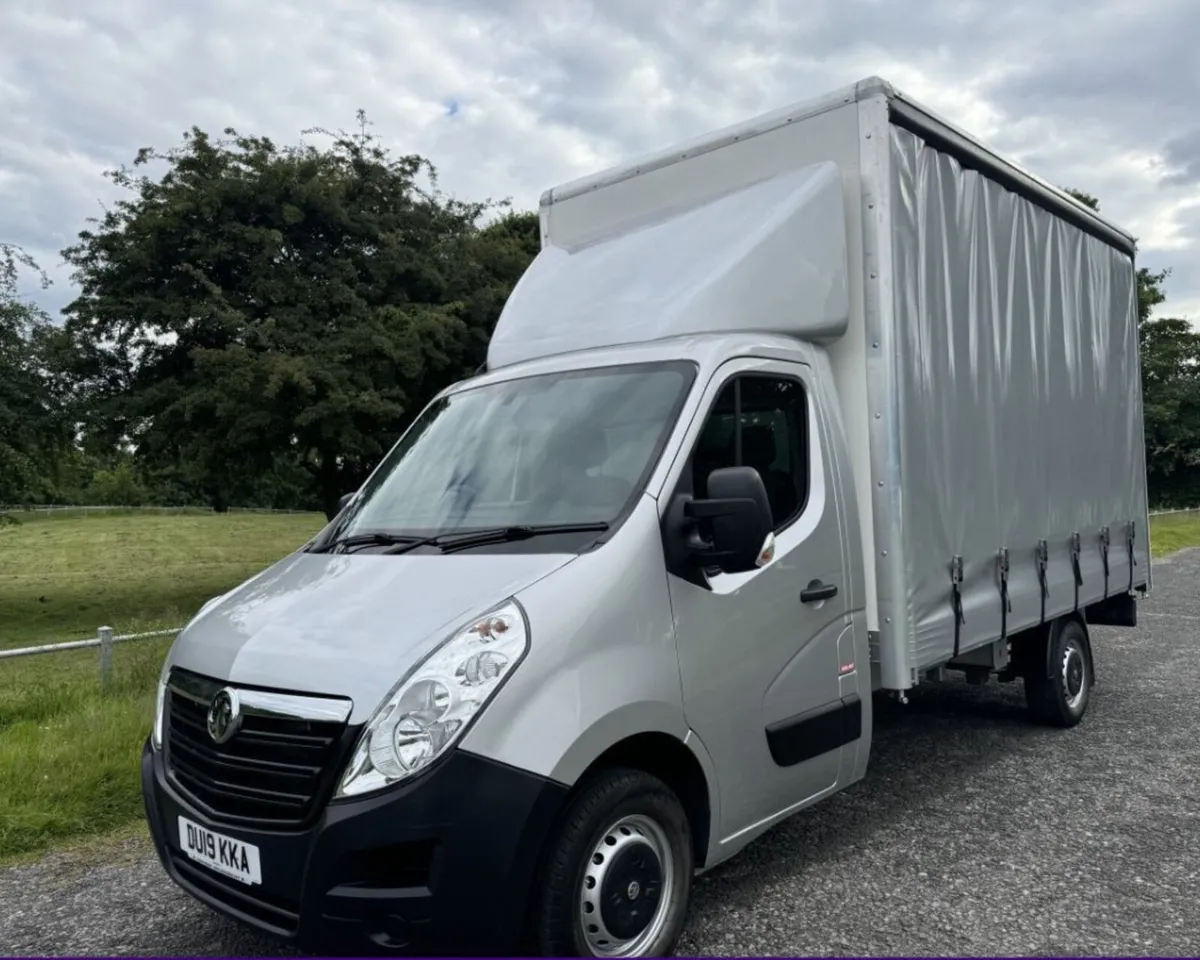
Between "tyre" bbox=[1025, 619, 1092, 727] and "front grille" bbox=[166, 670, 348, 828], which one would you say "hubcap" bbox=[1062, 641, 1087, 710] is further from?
"front grille" bbox=[166, 670, 348, 828]

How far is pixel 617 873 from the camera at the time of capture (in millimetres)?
3139

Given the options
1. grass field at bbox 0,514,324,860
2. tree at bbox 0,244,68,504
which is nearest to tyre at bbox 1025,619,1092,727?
grass field at bbox 0,514,324,860

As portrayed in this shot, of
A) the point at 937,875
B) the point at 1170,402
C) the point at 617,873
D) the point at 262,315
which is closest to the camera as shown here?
the point at 617,873

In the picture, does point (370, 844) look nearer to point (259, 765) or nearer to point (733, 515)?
point (259, 765)

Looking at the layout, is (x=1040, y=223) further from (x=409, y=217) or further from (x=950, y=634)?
(x=409, y=217)

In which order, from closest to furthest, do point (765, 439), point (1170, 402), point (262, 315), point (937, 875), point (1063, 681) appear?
1. point (765, 439)
2. point (937, 875)
3. point (1063, 681)
4. point (262, 315)
5. point (1170, 402)

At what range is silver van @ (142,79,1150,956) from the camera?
2.82 metres

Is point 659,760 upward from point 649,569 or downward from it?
downward

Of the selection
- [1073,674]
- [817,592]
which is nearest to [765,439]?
[817,592]

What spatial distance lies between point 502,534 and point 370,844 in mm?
1140

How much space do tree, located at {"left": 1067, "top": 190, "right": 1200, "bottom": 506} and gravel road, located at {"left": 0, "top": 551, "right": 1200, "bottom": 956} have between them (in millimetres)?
41859

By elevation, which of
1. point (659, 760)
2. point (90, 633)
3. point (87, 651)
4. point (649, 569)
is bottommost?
point (90, 633)

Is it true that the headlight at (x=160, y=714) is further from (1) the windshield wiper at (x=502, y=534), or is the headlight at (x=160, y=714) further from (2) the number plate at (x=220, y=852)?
(1) the windshield wiper at (x=502, y=534)

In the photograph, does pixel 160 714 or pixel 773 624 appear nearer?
pixel 160 714
